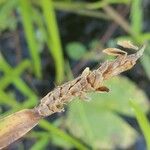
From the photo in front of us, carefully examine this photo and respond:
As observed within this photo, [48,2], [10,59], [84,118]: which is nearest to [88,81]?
[48,2]

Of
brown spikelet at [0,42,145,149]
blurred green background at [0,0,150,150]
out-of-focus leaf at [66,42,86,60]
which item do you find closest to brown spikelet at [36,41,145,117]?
brown spikelet at [0,42,145,149]

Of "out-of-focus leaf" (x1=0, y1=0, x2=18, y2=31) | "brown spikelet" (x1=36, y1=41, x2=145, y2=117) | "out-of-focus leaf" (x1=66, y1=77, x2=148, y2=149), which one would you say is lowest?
"out-of-focus leaf" (x1=66, y1=77, x2=148, y2=149)

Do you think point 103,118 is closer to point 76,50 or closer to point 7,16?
point 76,50

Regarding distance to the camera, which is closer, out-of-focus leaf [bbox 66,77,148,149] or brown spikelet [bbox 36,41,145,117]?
brown spikelet [bbox 36,41,145,117]

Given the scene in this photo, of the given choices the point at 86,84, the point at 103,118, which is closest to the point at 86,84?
the point at 86,84

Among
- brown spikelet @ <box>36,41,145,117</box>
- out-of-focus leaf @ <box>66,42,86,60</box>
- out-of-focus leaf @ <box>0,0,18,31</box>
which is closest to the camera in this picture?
brown spikelet @ <box>36,41,145,117</box>

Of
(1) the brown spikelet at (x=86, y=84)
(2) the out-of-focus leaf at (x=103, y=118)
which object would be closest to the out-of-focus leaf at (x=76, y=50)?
(2) the out-of-focus leaf at (x=103, y=118)

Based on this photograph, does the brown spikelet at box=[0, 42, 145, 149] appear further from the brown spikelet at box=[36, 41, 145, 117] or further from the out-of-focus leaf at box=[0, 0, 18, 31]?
the out-of-focus leaf at box=[0, 0, 18, 31]

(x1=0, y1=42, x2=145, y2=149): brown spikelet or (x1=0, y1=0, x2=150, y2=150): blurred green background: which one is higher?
(x1=0, y1=42, x2=145, y2=149): brown spikelet
